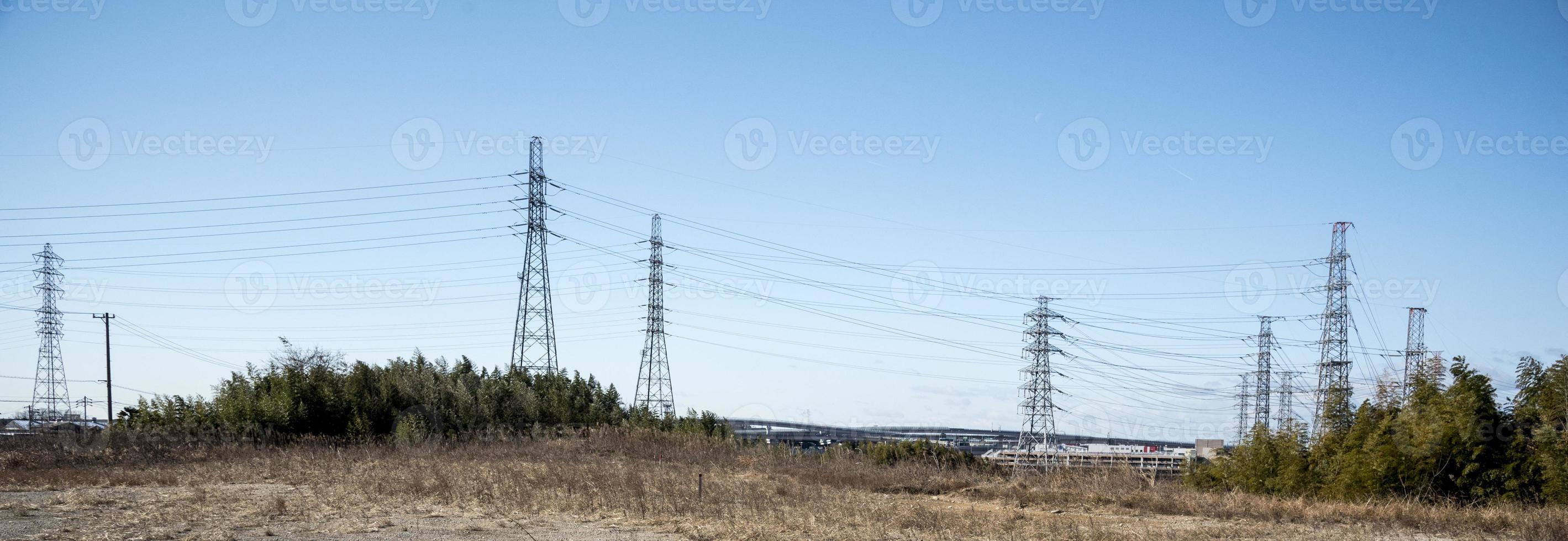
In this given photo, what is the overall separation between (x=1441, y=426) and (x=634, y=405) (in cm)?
2664

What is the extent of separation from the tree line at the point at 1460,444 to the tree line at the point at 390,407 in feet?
60.0

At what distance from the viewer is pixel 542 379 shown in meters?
35.5

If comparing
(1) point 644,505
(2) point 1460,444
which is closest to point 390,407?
(1) point 644,505

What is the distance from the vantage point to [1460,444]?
1642 cm

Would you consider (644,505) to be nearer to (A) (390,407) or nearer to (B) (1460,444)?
(B) (1460,444)

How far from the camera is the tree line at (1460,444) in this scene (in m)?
15.6

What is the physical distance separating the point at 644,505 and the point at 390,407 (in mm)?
19573

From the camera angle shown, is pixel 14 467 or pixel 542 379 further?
pixel 542 379

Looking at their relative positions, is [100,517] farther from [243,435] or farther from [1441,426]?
[1441,426]

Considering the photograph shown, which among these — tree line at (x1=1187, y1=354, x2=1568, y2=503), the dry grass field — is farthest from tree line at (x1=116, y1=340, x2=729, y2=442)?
tree line at (x1=1187, y1=354, x2=1568, y2=503)

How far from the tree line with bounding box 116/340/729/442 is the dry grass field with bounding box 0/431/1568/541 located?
5257 millimetres

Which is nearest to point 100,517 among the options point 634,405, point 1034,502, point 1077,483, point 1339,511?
point 1034,502

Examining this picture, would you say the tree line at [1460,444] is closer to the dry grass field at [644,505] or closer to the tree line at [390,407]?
the dry grass field at [644,505]

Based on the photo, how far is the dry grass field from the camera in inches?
512
